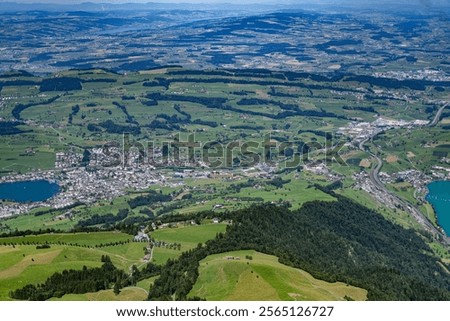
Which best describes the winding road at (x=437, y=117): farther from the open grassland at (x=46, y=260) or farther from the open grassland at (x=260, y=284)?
the open grassland at (x=260, y=284)

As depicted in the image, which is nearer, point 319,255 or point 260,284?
point 260,284

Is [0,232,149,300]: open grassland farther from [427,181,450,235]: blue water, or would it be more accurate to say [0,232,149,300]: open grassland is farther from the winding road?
the winding road

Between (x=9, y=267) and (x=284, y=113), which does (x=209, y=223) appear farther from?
(x=284, y=113)

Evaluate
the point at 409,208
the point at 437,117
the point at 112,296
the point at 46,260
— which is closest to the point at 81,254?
the point at 46,260

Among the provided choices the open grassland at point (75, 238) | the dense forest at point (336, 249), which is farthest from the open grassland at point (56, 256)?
the dense forest at point (336, 249)

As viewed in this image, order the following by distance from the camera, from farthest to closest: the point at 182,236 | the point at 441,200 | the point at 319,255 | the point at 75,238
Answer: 1. the point at 441,200
2. the point at 75,238
3. the point at 319,255
4. the point at 182,236

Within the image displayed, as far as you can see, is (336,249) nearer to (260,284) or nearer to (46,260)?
(260,284)

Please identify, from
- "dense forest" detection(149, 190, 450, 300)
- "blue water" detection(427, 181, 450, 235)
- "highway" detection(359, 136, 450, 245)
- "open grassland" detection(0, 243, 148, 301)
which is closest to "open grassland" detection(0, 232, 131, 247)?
"open grassland" detection(0, 243, 148, 301)
